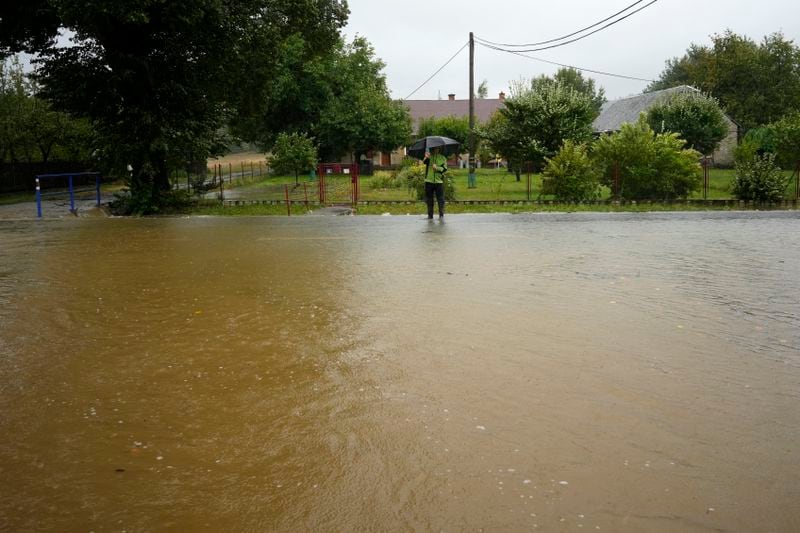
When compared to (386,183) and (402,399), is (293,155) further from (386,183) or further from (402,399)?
(402,399)

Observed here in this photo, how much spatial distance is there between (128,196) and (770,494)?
2365 centimetres

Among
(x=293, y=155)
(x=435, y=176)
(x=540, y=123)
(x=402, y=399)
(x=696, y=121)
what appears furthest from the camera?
(x=696, y=121)

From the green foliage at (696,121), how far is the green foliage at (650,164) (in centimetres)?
1704

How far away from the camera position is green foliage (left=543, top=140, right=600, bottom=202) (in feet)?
77.1

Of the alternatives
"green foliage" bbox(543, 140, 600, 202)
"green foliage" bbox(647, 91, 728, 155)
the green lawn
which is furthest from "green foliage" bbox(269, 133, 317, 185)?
"green foliage" bbox(647, 91, 728, 155)

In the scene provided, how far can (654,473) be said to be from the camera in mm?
4020

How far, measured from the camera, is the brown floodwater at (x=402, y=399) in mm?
3723

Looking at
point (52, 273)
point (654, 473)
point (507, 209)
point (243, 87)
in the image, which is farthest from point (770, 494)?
point (243, 87)

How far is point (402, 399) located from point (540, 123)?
27282 millimetres

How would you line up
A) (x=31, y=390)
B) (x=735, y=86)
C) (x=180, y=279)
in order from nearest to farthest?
(x=31, y=390) < (x=180, y=279) < (x=735, y=86)

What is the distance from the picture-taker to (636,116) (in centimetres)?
5912

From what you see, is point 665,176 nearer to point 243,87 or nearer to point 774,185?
point 774,185

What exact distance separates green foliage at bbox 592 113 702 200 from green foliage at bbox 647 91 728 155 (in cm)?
1704

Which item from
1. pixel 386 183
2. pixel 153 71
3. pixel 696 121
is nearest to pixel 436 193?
pixel 153 71
